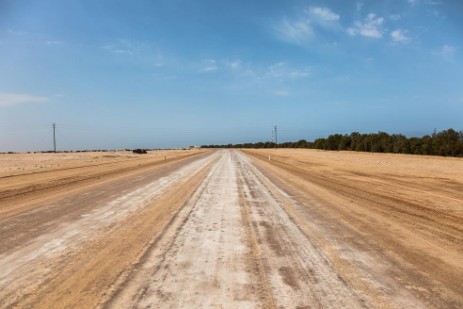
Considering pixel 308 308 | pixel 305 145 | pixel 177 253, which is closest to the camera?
pixel 308 308

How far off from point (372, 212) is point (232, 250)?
5.32m

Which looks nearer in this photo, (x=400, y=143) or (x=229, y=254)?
(x=229, y=254)

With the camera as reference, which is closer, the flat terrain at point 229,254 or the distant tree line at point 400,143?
the flat terrain at point 229,254

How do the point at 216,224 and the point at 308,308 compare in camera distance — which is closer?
the point at 308,308

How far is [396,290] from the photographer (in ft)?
14.3

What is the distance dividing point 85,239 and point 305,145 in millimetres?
127139

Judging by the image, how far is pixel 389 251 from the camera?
19.8ft

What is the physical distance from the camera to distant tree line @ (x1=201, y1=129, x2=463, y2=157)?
5088cm

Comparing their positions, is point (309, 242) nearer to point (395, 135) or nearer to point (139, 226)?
point (139, 226)

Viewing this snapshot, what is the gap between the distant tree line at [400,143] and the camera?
167ft

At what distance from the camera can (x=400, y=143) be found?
63.1 metres

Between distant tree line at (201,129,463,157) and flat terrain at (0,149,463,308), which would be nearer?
flat terrain at (0,149,463,308)

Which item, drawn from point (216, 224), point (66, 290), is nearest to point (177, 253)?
point (66, 290)

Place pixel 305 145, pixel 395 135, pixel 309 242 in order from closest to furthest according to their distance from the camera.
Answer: pixel 309 242, pixel 395 135, pixel 305 145
